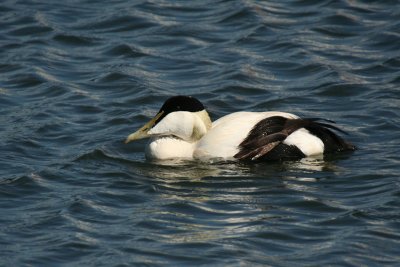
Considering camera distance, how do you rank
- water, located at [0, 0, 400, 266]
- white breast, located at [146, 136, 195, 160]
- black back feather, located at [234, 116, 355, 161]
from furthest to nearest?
white breast, located at [146, 136, 195, 160] → black back feather, located at [234, 116, 355, 161] → water, located at [0, 0, 400, 266]

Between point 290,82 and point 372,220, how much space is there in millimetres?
4518

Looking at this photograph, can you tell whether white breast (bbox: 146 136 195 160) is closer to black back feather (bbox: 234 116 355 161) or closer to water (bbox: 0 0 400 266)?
water (bbox: 0 0 400 266)

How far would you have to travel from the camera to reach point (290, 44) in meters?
14.7

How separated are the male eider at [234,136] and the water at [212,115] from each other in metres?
0.16

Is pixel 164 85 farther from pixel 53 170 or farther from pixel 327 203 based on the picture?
pixel 327 203

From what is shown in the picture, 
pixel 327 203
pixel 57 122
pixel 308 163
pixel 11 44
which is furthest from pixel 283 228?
pixel 11 44

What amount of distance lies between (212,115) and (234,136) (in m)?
1.75

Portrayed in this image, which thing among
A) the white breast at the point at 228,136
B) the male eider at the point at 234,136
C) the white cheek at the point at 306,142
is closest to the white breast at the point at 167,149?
the male eider at the point at 234,136

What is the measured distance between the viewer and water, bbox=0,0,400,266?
8914mm

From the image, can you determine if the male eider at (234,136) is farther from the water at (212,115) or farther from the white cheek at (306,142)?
the water at (212,115)

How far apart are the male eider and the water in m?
0.16

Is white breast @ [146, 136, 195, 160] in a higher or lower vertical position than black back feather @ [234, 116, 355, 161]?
lower

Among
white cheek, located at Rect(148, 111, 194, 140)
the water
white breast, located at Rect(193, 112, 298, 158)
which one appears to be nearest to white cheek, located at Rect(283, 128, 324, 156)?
the water

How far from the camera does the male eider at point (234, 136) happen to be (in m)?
11.1
